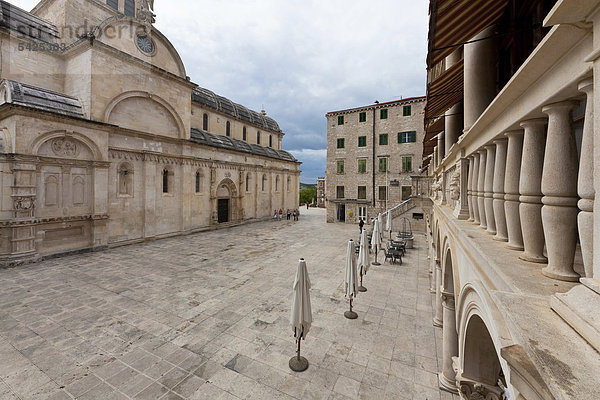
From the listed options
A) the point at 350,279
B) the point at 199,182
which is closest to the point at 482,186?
the point at 350,279

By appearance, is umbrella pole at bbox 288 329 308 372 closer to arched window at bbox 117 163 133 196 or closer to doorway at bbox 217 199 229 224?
arched window at bbox 117 163 133 196

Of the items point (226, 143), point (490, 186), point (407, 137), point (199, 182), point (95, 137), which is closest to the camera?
point (490, 186)

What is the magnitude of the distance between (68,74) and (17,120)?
6674 mm

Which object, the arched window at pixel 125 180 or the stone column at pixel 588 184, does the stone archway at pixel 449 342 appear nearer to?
the stone column at pixel 588 184

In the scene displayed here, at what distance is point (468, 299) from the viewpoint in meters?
2.84

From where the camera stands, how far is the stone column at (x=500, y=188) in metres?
2.43

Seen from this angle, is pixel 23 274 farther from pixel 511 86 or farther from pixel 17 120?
pixel 511 86

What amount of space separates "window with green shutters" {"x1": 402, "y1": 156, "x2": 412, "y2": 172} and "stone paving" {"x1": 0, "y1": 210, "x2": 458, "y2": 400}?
1659cm

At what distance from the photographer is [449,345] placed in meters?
5.14

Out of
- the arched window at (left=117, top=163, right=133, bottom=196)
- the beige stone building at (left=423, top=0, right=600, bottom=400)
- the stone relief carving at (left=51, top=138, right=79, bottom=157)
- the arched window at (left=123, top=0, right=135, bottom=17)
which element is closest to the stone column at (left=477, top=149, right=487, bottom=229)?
the beige stone building at (left=423, top=0, right=600, bottom=400)

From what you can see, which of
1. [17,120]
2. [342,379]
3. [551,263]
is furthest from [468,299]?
[17,120]

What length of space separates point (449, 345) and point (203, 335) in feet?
20.0

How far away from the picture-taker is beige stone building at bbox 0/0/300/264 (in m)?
12.6

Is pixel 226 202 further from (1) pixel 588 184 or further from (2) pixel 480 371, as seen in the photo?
(1) pixel 588 184
